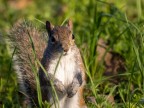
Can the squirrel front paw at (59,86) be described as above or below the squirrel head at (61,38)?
below

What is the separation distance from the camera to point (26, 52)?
246 inches

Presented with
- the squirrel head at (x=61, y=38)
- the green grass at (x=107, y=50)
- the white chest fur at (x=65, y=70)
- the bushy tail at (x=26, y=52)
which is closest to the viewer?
the squirrel head at (x=61, y=38)

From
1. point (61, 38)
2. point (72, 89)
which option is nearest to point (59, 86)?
point (72, 89)

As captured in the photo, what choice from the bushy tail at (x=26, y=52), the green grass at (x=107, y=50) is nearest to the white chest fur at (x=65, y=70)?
the green grass at (x=107, y=50)

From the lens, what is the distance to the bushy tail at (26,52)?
604 centimetres

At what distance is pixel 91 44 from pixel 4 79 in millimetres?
974

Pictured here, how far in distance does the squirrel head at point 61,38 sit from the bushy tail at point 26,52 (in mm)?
527

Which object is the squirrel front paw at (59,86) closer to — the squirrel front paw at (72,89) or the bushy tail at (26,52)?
the squirrel front paw at (72,89)

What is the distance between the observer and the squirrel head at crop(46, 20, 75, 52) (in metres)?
5.23

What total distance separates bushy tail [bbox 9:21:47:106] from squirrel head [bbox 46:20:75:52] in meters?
0.53

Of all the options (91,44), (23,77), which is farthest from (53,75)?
(91,44)

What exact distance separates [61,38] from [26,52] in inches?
40.0

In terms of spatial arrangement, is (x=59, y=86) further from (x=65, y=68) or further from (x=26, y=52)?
(x=26, y=52)

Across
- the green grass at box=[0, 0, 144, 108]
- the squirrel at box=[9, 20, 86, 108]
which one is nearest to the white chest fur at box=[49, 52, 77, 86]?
the squirrel at box=[9, 20, 86, 108]
